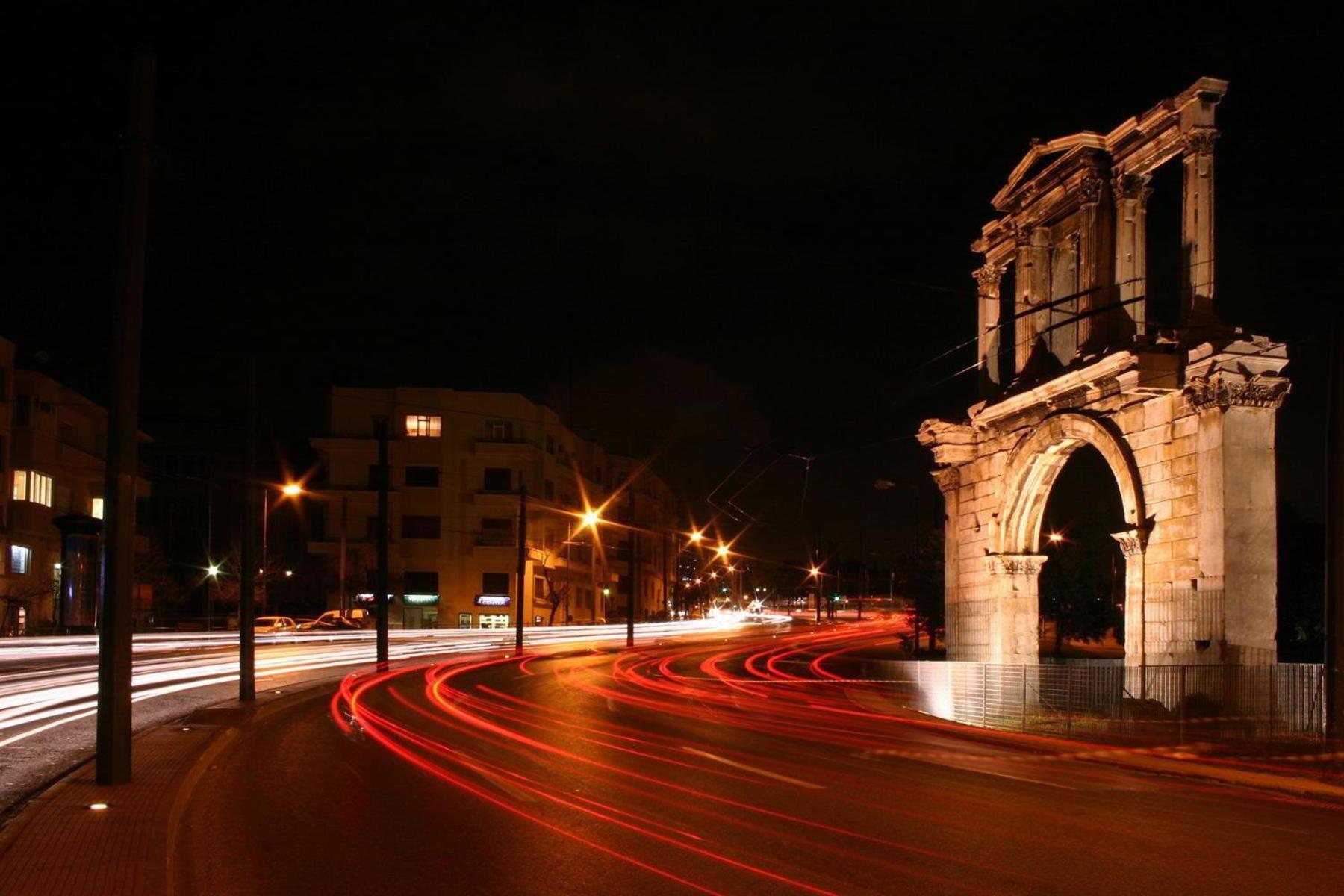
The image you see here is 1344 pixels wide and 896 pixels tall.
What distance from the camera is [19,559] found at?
54875 mm

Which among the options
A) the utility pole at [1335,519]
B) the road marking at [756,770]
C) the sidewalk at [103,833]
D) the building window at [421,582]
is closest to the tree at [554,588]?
the building window at [421,582]

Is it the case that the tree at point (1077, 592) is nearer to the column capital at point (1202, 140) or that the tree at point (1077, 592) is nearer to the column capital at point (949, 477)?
the column capital at point (949, 477)

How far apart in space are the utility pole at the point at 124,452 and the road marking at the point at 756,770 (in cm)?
655

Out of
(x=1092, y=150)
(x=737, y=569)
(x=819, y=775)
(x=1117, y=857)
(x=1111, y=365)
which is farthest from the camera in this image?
(x=737, y=569)

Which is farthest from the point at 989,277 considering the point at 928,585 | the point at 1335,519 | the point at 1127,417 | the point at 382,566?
the point at 928,585

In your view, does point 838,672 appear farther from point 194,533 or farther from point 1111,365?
point 194,533

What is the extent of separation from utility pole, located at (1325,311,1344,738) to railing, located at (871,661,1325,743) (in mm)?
1651

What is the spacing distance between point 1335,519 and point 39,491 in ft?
175

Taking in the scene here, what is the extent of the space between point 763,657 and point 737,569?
4382 inches

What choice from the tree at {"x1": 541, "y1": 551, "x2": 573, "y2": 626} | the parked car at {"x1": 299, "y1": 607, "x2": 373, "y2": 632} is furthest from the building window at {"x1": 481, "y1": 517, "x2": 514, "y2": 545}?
the parked car at {"x1": 299, "y1": 607, "x2": 373, "y2": 632}

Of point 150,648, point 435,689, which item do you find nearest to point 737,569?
point 150,648

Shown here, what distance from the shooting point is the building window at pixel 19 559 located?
177 feet

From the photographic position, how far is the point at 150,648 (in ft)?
133

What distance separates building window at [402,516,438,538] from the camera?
254 feet
